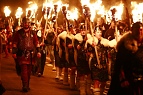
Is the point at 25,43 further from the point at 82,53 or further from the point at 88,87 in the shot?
the point at 88,87

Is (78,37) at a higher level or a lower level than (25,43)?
higher

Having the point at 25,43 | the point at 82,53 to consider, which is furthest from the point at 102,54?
the point at 25,43

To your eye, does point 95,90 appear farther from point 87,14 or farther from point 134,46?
point 134,46

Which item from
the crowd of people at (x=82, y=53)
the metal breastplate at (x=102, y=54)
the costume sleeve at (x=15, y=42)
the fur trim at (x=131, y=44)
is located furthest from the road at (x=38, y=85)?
the fur trim at (x=131, y=44)

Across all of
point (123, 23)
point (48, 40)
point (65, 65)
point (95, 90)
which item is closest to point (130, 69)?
point (95, 90)

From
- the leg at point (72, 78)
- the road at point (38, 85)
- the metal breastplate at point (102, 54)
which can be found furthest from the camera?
the leg at point (72, 78)

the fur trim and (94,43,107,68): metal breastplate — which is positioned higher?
the fur trim

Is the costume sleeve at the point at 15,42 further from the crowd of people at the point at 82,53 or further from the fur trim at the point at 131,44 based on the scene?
the fur trim at the point at 131,44

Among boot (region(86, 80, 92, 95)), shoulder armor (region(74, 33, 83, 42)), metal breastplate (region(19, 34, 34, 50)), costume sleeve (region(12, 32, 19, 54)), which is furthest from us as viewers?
metal breastplate (region(19, 34, 34, 50))

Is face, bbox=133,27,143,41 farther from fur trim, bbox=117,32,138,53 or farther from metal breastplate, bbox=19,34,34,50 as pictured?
metal breastplate, bbox=19,34,34,50

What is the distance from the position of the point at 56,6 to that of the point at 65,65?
239 centimetres

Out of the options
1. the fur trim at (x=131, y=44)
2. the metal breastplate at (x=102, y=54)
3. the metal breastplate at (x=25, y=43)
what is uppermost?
the metal breastplate at (x=25, y=43)

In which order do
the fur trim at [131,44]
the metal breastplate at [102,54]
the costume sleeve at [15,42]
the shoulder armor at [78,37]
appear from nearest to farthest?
1. the fur trim at [131,44]
2. the metal breastplate at [102,54]
3. the shoulder armor at [78,37]
4. the costume sleeve at [15,42]

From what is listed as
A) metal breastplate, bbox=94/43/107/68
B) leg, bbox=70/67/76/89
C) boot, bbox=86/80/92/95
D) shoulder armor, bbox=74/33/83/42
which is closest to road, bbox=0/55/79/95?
leg, bbox=70/67/76/89
